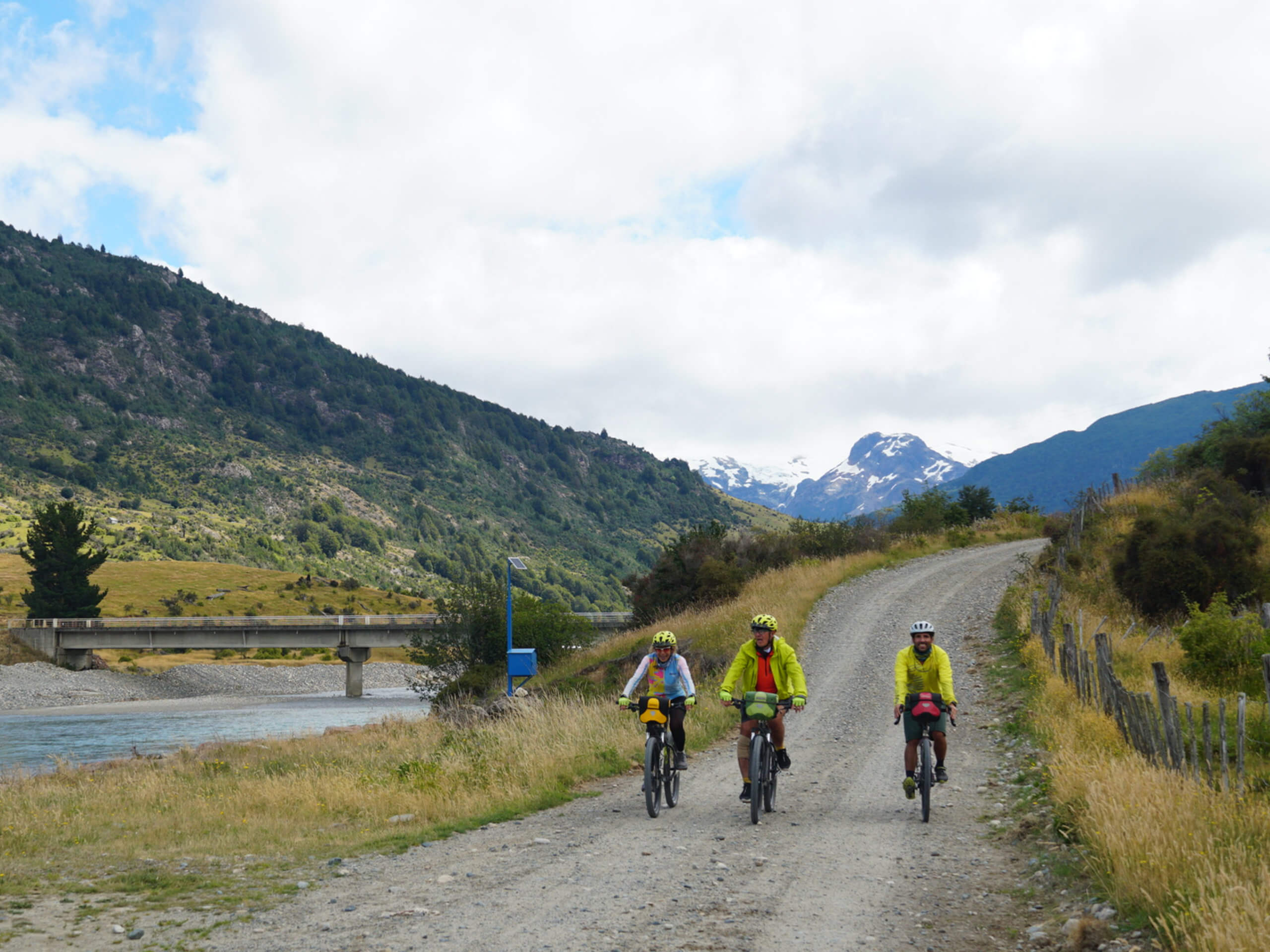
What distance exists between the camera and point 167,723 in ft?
168

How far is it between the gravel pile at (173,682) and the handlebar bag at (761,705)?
227ft

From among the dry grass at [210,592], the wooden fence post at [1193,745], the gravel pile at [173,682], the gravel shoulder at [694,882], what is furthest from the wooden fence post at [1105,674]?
the dry grass at [210,592]

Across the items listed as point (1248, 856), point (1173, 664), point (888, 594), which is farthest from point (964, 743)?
point (888, 594)

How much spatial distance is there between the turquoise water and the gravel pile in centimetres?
407

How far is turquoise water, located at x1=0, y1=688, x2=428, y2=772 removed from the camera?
36938 millimetres

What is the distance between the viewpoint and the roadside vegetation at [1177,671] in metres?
6.25

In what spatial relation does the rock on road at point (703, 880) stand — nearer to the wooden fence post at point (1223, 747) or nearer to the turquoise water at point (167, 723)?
the wooden fence post at point (1223, 747)

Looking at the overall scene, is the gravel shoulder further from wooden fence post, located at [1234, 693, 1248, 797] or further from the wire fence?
wooden fence post, located at [1234, 693, 1248, 797]

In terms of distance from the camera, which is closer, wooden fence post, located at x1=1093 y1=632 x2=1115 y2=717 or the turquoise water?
wooden fence post, located at x1=1093 y1=632 x2=1115 y2=717

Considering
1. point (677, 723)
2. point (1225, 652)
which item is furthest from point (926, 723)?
point (1225, 652)

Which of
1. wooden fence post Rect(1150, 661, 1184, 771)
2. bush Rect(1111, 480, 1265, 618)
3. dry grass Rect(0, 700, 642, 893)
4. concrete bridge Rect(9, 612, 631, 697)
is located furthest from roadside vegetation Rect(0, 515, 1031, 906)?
concrete bridge Rect(9, 612, 631, 697)

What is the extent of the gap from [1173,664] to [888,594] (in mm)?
15318

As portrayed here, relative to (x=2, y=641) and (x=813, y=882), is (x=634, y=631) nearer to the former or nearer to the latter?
(x=813, y=882)

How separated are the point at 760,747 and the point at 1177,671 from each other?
43.5 feet
